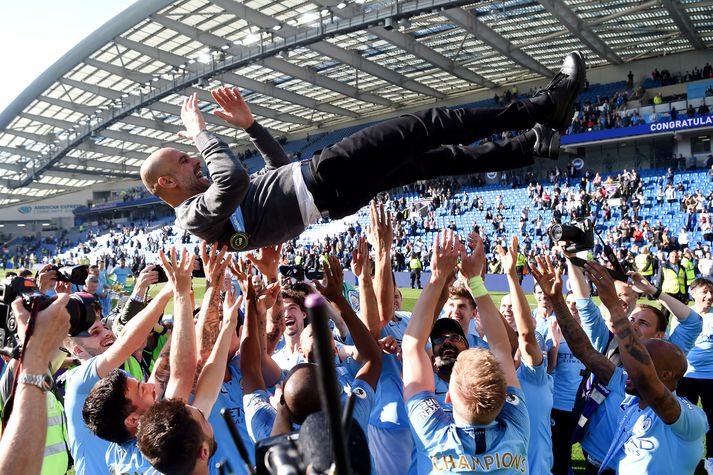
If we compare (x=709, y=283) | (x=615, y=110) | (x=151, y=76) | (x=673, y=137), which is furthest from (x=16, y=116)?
(x=709, y=283)

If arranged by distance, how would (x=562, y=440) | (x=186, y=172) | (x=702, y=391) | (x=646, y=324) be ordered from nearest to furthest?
1. (x=186, y=172)
2. (x=646, y=324)
3. (x=562, y=440)
4. (x=702, y=391)

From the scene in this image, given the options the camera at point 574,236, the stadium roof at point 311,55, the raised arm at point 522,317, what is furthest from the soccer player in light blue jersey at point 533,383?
the stadium roof at point 311,55

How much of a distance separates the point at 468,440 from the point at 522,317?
102 cm

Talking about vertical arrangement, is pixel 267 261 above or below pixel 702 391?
above

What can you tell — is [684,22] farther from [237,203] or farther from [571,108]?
[237,203]

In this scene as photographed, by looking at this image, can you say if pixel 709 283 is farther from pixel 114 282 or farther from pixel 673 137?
pixel 673 137

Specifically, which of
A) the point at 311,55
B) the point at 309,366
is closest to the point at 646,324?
the point at 309,366

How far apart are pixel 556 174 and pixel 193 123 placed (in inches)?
1068

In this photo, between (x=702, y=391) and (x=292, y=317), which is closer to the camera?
(x=292, y=317)

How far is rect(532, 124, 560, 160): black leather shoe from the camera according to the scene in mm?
3465

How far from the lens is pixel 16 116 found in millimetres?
33281

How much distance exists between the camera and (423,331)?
2.46 metres

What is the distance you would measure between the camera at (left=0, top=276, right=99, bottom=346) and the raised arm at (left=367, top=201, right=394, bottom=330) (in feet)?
5.13

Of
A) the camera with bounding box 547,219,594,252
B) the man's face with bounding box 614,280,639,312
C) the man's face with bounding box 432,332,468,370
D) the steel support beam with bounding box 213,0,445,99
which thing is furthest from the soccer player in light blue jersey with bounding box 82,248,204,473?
the steel support beam with bounding box 213,0,445,99
